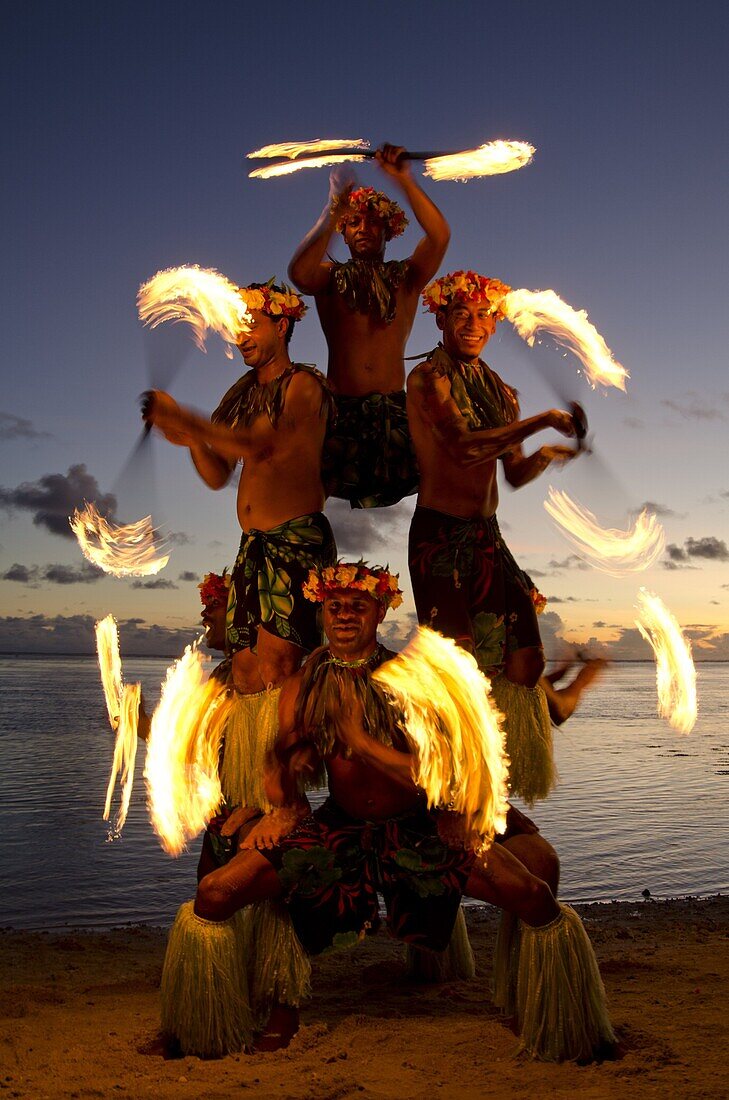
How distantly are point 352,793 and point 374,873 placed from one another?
11.9 inches

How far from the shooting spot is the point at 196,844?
436 inches

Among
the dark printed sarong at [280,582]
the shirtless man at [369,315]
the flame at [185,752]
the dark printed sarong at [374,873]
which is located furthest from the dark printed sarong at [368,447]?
A: the dark printed sarong at [374,873]

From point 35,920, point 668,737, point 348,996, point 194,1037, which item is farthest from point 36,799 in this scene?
point 668,737

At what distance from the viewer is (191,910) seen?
14.0 feet

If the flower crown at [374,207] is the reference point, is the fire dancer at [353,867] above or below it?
below

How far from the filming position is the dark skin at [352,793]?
13.5 feet

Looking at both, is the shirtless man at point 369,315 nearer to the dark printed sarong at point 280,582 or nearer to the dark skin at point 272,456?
the dark skin at point 272,456

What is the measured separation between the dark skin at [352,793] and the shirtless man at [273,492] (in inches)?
20.6

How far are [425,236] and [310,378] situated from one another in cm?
→ 91

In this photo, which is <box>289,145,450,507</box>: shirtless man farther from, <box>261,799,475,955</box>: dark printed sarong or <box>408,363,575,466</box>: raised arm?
<box>261,799,475,955</box>: dark printed sarong

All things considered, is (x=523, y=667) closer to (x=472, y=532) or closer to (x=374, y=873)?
(x=472, y=532)

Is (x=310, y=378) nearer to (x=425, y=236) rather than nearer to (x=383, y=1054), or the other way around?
(x=425, y=236)

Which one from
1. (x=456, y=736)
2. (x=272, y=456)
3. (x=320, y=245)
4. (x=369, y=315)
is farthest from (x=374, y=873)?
(x=320, y=245)

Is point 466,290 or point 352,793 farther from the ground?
point 466,290
